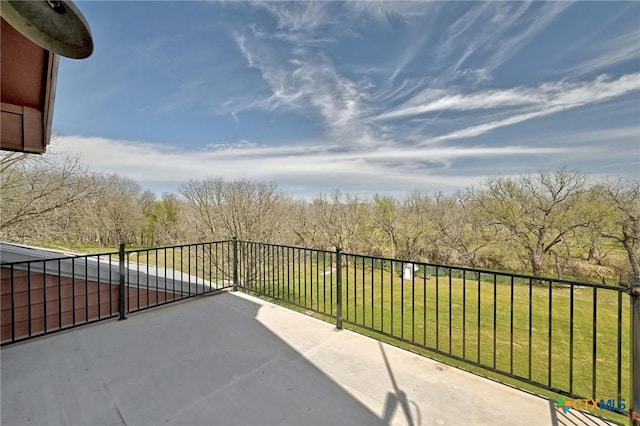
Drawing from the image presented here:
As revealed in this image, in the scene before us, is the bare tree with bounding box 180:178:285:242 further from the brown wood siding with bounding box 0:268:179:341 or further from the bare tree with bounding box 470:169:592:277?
the bare tree with bounding box 470:169:592:277

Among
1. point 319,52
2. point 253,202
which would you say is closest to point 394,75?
point 319,52

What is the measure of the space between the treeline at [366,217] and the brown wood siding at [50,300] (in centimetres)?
643

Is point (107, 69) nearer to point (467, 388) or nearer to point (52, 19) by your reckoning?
point (52, 19)

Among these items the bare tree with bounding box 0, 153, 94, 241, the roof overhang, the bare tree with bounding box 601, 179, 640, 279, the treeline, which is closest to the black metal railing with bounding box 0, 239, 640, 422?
the roof overhang

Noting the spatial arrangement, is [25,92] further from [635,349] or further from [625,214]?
[625,214]

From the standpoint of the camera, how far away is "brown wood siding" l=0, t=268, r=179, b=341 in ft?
9.34

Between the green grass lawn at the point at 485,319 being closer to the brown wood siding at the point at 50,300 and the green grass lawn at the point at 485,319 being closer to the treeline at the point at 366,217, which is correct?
the brown wood siding at the point at 50,300

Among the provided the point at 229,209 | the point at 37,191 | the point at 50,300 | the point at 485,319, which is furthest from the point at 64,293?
the point at 485,319

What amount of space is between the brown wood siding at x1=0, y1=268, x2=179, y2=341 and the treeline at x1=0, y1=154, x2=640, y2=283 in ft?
21.1

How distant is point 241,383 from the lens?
200cm

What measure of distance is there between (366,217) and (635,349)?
690 inches

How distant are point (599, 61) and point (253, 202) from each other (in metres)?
11.8

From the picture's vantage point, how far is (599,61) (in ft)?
25.8

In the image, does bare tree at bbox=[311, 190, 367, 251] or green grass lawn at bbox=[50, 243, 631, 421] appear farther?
bare tree at bbox=[311, 190, 367, 251]
